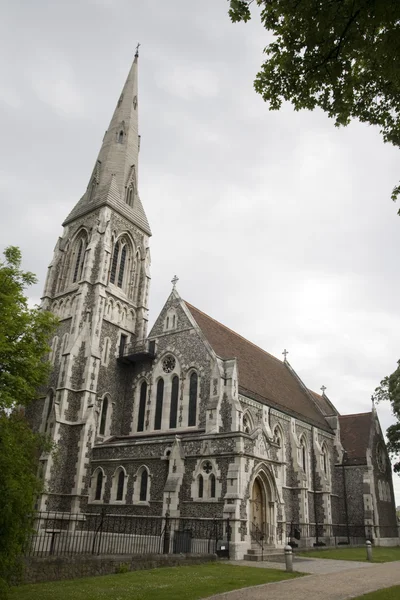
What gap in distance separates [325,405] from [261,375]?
11.6m

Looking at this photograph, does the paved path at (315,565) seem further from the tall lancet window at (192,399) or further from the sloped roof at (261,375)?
the sloped roof at (261,375)

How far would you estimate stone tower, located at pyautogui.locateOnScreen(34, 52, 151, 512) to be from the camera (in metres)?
24.0

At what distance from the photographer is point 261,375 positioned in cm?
2898

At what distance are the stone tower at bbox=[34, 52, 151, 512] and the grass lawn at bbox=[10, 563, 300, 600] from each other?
11.6m

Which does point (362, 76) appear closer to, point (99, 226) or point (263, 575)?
point (263, 575)

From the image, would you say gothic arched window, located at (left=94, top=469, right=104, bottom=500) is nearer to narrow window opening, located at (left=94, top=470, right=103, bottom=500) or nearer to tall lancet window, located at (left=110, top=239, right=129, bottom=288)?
narrow window opening, located at (left=94, top=470, right=103, bottom=500)

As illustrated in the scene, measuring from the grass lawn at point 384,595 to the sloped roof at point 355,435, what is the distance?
901 inches

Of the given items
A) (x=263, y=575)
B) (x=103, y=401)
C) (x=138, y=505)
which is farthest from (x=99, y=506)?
(x=263, y=575)

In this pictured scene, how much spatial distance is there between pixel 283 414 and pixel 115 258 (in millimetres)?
14438

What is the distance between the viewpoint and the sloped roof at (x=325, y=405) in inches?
1423

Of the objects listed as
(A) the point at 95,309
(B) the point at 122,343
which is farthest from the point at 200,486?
(A) the point at 95,309

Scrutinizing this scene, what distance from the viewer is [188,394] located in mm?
23703

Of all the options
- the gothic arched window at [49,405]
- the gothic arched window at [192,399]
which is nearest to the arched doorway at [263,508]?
the gothic arched window at [192,399]

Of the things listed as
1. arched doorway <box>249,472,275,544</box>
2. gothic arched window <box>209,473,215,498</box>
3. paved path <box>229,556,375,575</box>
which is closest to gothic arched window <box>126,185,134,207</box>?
gothic arched window <box>209,473,215,498</box>
